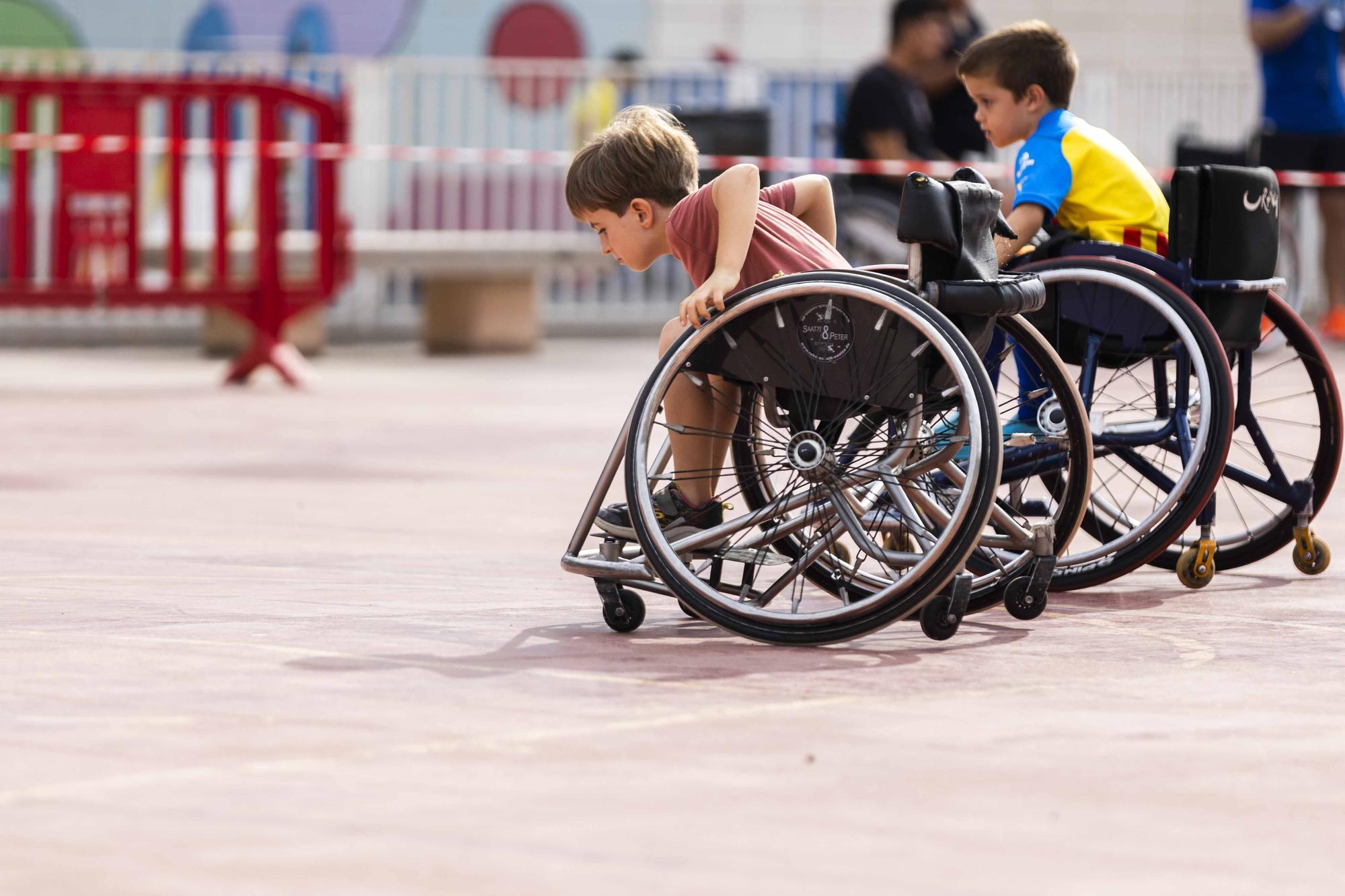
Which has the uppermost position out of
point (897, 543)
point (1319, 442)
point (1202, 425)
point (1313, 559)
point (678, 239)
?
point (678, 239)

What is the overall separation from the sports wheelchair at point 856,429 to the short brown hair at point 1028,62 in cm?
82

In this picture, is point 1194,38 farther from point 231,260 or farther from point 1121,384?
point 1121,384

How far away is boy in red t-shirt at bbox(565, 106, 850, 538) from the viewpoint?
3.79 m

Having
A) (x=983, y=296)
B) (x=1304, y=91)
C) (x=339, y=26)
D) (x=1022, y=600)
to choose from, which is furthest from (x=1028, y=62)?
(x=339, y=26)

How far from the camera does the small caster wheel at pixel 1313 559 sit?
4.73 meters

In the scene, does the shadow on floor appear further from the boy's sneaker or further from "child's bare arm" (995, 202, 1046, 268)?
"child's bare arm" (995, 202, 1046, 268)

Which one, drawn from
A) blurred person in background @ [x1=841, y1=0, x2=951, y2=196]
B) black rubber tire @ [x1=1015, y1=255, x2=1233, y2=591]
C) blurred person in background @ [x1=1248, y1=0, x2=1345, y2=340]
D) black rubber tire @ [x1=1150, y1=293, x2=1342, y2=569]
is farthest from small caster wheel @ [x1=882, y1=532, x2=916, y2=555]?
blurred person in background @ [x1=841, y1=0, x2=951, y2=196]

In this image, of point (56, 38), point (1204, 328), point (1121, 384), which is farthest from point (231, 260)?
point (1204, 328)

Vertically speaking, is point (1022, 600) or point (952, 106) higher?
point (952, 106)

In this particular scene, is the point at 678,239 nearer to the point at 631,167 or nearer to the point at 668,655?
the point at 631,167

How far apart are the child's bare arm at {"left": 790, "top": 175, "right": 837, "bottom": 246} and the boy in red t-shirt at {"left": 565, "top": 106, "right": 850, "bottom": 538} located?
0.23 ft

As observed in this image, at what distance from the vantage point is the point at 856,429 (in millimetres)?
3766

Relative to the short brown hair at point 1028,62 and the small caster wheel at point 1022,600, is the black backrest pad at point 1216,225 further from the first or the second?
the small caster wheel at point 1022,600

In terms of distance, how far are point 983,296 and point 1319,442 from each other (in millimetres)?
1459
